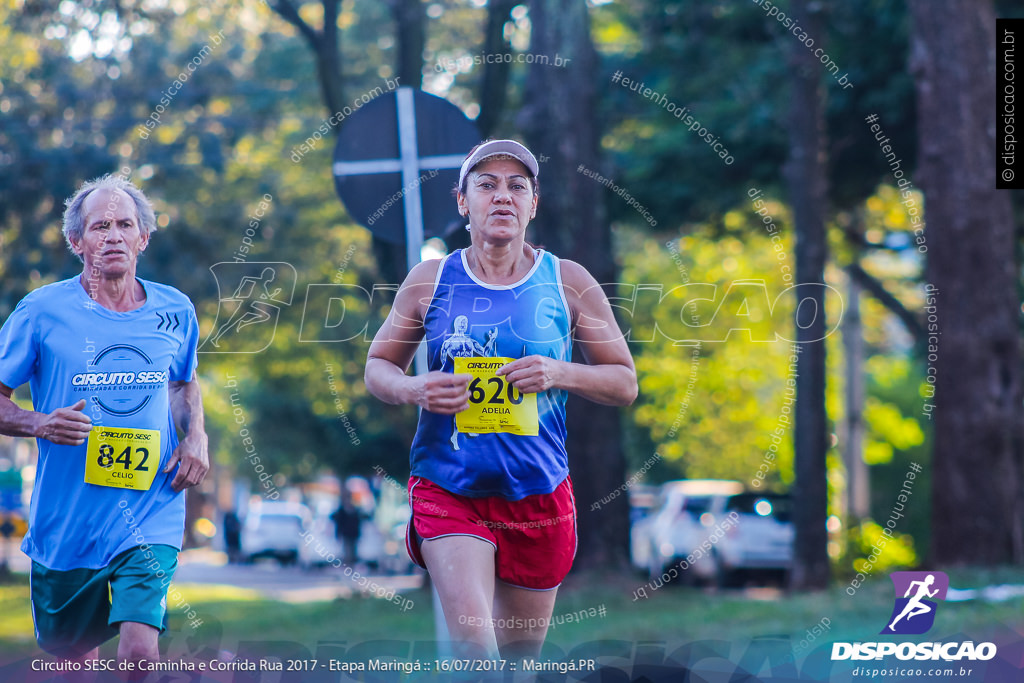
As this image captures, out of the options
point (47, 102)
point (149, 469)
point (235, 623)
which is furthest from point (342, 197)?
point (47, 102)

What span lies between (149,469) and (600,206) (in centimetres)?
870

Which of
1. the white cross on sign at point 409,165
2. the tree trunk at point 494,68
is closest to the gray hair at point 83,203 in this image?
the white cross on sign at point 409,165

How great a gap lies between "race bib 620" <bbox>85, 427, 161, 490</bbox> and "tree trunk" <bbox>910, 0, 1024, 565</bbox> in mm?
8266

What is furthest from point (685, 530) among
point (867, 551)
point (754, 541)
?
point (867, 551)

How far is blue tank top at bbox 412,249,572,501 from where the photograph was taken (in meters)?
3.93

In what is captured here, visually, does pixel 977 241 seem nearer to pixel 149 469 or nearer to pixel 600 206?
pixel 600 206

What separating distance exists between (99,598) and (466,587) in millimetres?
1407

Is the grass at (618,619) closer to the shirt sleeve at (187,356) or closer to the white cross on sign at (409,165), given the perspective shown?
the shirt sleeve at (187,356)

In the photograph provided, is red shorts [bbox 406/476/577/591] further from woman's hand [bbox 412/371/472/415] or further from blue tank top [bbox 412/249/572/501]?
woman's hand [bbox 412/371/472/415]

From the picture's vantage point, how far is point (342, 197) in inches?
242

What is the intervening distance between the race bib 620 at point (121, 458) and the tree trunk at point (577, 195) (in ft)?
25.3

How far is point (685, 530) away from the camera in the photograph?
68.9 ft

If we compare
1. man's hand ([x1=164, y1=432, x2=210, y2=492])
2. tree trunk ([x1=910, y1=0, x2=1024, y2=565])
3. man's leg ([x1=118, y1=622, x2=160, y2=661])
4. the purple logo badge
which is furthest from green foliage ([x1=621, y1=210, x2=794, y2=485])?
man's leg ([x1=118, y1=622, x2=160, y2=661])

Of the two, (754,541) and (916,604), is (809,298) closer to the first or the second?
(754,541)
